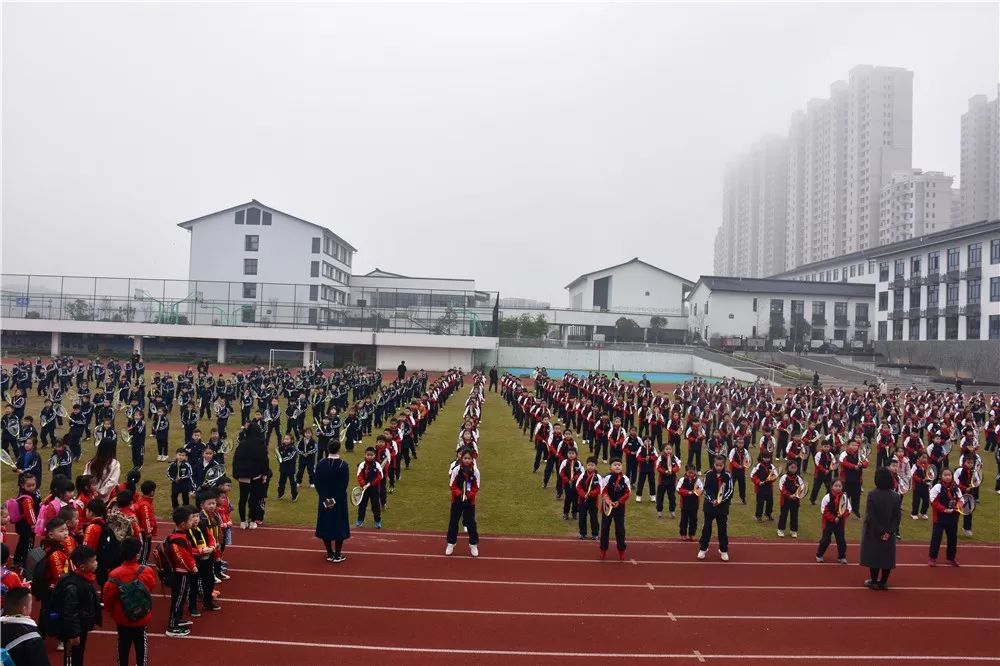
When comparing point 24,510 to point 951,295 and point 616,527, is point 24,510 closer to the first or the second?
point 616,527

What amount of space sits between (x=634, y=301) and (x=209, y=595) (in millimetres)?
65168

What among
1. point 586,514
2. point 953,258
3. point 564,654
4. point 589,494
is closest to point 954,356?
point 953,258

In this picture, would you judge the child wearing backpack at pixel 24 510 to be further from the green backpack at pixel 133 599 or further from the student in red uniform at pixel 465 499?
the student in red uniform at pixel 465 499

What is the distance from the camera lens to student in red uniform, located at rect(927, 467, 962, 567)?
970cm

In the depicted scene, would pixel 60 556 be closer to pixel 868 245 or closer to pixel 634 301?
pixel 634 301

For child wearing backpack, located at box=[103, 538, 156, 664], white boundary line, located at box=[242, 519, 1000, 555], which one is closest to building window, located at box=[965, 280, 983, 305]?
white boundary line, located at box=[242, 519, 1000, 555]

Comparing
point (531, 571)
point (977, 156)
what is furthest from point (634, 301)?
point (977, 156)

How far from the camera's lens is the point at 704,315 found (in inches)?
2442

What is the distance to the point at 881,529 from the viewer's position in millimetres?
8594

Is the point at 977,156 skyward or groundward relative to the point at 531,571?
skyward

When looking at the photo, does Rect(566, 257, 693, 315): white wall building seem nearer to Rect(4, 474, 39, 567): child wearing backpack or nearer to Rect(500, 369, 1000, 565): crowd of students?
Rect(500, 369, 1000, 565): crowd of students

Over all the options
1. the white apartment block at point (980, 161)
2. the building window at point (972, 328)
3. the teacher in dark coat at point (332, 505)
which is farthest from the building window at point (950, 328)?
the white apartment block at point (980, 161)

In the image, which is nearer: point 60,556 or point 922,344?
point 60,556

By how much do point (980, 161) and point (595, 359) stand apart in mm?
93341
